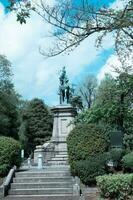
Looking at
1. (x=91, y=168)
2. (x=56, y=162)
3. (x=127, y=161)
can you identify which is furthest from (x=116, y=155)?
(x=56, y=162)

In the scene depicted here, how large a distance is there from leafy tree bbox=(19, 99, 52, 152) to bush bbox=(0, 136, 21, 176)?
53582mm

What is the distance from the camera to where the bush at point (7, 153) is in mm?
23125

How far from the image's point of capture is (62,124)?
40344 millimetres

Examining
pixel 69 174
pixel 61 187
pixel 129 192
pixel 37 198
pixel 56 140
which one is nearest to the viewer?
pixel 129 192

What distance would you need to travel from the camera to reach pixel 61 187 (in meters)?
21.9

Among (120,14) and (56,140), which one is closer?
(120,14)

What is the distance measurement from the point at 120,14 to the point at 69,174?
39.9 feet

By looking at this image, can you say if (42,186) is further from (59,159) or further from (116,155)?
(59,159)

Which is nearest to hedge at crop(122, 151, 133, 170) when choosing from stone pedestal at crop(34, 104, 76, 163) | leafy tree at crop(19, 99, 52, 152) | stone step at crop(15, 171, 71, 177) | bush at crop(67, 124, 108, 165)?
bush at crop(67, 124, 108, 165)

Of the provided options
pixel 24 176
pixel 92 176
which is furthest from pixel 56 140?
pixel 92 176

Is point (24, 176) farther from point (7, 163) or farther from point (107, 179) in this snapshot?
point (107, 179)

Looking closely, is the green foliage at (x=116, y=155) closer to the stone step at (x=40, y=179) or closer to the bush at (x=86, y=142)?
the bush at (x=86, y=142)

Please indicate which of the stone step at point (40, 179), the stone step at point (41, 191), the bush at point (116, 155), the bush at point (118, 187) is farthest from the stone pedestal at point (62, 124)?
the bush at point (118, 187)

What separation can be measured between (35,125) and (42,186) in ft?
186
